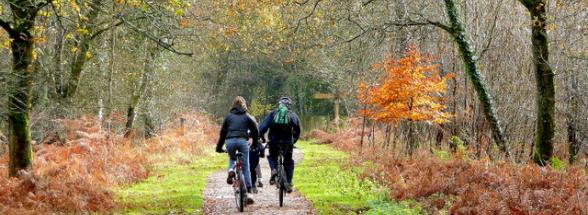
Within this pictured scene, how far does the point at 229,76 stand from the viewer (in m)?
53.9

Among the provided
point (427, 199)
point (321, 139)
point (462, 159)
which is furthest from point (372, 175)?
point (321, 139)

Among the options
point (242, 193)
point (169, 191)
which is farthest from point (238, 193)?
point (169, 191)

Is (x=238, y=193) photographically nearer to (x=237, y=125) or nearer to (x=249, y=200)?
(x=249, y=200)

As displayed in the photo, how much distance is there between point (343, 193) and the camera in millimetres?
13000

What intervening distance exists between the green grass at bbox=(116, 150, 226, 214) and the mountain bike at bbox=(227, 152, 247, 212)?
89cm

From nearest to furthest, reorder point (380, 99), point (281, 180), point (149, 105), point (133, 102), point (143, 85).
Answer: point (281, 180) → point (380, 99) → point (133, 102) → point (143, 85) → point (149, 105)

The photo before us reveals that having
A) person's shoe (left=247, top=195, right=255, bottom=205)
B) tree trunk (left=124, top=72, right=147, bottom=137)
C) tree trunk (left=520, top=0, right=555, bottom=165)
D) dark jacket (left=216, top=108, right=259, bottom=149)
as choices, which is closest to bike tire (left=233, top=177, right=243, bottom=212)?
person's shoe (left=247, top=195, right=255, bottom=205)

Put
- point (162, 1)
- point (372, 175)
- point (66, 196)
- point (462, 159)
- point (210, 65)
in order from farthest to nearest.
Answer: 1. point (210, 65)
2. point (372, 175)
3. point (462, 159)
4. point (162, 1)
5. point (66, 196)

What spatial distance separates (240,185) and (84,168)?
19.6 feet

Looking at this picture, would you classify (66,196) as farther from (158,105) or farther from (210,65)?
(210,65)

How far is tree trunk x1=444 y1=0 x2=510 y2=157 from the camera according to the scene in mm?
15203

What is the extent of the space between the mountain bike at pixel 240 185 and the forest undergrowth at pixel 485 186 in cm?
307

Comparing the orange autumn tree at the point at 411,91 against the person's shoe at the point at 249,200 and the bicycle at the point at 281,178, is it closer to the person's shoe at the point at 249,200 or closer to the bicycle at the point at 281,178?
the bicycle at the point at 281,178

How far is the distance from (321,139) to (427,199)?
27.3 meters
